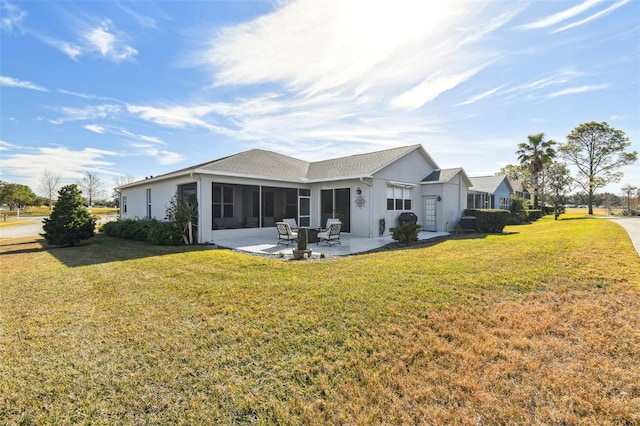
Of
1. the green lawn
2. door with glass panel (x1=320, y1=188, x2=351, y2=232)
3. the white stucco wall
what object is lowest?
the green lawn

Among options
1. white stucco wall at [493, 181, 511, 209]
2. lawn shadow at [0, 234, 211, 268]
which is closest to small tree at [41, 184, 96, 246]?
lawn shadow at [0, 234, 211, 268]

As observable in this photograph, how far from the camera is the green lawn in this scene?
2.58 meters

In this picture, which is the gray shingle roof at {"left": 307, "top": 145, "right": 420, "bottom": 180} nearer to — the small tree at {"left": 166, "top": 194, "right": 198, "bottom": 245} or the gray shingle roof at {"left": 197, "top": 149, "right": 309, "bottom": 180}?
the gray shingle roof at {"left": 197, "top": 149, "right": 309, "bottom": 180}

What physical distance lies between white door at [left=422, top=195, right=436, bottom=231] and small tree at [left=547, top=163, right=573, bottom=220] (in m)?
22.1

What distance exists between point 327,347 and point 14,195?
70.2 metres

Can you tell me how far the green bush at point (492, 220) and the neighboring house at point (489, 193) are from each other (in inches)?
357

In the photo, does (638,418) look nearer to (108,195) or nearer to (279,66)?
(279,66)

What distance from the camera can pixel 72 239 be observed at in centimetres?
1213

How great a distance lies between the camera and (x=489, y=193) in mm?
27047

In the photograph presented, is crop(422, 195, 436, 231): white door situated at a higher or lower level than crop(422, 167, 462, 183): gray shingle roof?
lower

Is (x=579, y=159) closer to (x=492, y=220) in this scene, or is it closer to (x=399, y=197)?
(x=492, y=220)

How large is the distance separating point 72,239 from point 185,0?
10.6 meters

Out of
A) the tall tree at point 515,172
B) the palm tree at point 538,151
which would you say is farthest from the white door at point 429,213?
the tall tree at point 515,172

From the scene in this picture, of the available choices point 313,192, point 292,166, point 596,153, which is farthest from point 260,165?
point 596,153
